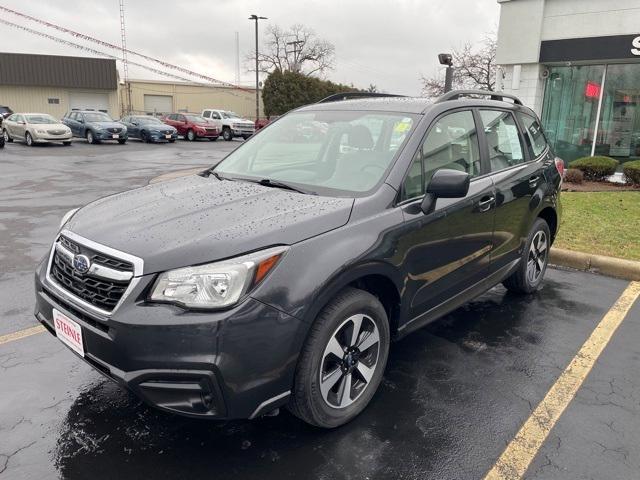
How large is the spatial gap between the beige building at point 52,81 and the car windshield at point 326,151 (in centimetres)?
4385

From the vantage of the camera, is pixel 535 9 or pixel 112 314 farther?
pixel 535 9

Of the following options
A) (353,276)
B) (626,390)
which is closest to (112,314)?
(353,276)

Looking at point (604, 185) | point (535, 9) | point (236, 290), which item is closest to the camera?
point (236, 290)

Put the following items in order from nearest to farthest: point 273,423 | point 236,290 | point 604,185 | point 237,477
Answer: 1. point 236,290
2. point 237,477
3. point 273,423
4. point 604,185

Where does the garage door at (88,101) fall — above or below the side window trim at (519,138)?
above

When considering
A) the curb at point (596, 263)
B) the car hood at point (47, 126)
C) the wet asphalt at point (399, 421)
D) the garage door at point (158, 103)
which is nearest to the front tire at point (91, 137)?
the car hood at point (47, 126)

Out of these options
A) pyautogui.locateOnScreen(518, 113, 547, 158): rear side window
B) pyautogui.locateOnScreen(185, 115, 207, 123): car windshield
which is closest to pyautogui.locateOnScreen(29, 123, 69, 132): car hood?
pyautogui.locateOnScreen(185, 115, 207, 123): car windshield

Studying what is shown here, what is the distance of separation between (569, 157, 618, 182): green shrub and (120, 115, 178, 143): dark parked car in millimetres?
23338

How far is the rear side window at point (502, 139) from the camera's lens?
403 cm

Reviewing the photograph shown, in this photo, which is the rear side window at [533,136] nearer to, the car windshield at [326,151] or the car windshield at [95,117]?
the car windshield at [326,151]

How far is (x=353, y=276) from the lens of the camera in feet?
8.73

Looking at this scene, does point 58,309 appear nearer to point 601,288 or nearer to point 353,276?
point 353,276

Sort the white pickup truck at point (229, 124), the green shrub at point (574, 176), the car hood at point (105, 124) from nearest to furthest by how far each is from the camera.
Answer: the green shrub at point (574, 176)
the car hood at point (105, 124)
the white pickup truck at point (229, 124)

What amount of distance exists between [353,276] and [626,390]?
2.06m
